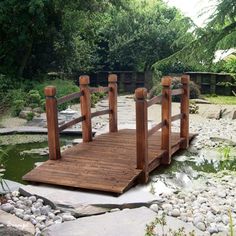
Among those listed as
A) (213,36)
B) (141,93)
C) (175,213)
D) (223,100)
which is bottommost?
(223,100)

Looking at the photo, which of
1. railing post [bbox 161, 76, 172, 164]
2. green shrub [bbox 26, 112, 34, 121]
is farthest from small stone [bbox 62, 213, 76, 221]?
green shrub [bbox 26, 112, 34, 121]

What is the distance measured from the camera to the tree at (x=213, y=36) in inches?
256

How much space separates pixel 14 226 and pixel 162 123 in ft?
7.56

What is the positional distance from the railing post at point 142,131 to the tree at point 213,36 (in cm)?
336

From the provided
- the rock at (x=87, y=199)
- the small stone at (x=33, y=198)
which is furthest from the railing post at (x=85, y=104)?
the small stone at (x=33, y=198)

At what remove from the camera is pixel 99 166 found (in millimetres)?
4148

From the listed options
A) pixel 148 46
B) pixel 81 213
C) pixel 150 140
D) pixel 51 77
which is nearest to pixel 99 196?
pixel 81 213

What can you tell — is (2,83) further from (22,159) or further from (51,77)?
(22,159)

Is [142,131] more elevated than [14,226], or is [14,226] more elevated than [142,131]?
[142,131]

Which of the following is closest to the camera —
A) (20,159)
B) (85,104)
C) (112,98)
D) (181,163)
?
(181,163)

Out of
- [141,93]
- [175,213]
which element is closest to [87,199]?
[175,213]

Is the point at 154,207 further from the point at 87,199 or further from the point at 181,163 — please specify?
the point at 181,163

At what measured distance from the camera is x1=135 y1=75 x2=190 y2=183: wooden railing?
3.88 meters

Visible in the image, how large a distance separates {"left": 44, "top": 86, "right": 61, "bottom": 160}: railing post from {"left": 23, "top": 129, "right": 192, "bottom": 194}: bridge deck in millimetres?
115
